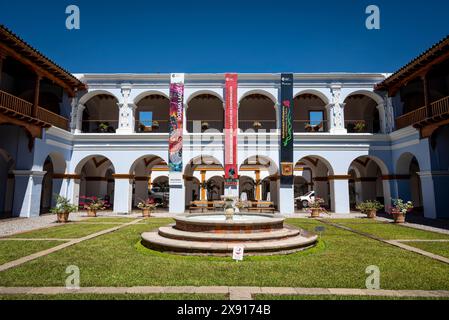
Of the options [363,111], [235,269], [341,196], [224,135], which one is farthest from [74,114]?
[363,111]

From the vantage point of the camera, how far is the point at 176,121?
1755 centimetres

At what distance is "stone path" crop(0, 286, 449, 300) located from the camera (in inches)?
161

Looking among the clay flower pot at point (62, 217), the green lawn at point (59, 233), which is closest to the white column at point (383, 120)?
the green lawn at point (59, 233)

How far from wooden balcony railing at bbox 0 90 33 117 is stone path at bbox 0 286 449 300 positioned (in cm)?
1136

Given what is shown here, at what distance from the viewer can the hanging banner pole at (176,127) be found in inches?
673

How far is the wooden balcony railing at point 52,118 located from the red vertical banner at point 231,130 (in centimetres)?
1030

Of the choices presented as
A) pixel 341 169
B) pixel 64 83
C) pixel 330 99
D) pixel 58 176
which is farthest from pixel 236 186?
pixel 64 83

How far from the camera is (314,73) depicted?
696 inches

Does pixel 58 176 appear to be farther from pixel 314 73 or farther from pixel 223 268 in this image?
pixel 314 73

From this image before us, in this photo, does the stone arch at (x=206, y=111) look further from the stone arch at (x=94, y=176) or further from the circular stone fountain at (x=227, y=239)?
the circular stone fountain at (x=227, y=239)

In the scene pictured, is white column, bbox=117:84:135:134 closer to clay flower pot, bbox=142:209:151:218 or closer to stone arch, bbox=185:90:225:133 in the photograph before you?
stone arch, bbox=185:90:225:133

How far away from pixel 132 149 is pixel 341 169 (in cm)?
1348

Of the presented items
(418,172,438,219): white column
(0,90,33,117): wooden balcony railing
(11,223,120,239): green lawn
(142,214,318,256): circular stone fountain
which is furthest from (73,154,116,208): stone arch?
(418,172,438,219): white column
